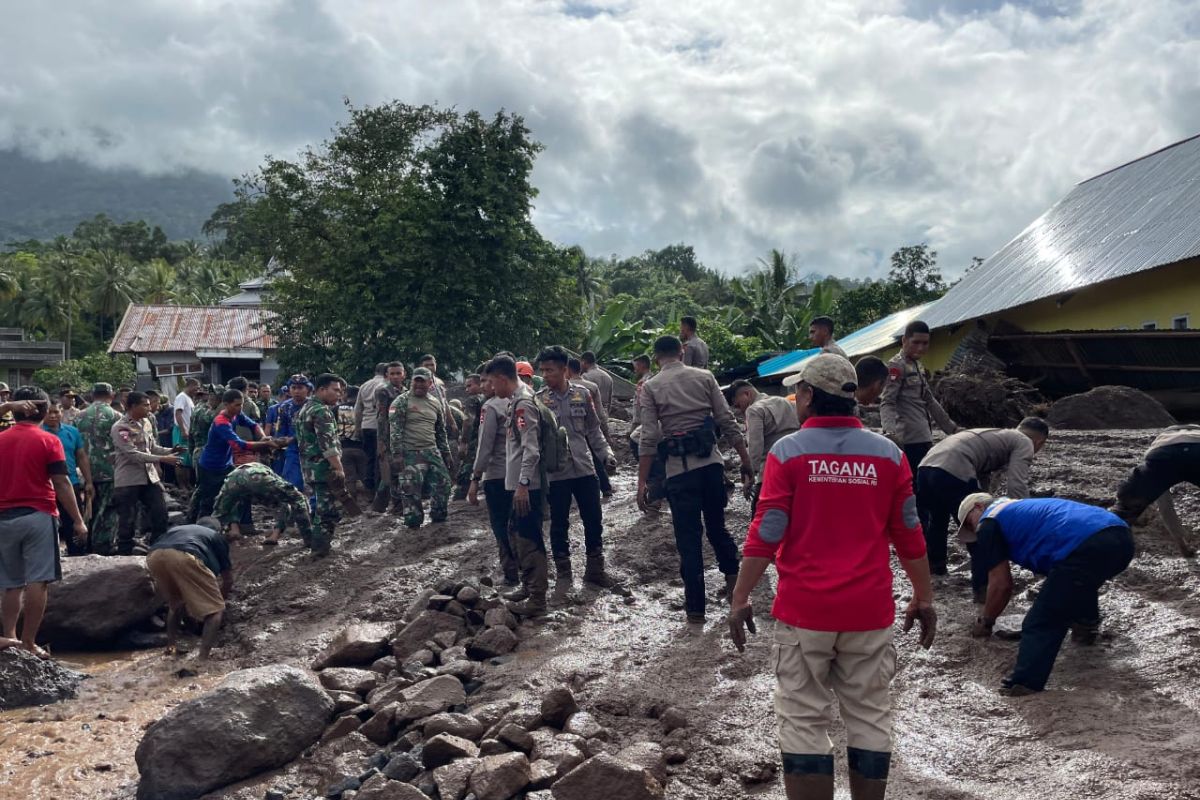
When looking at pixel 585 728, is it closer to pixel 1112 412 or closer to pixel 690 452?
pixel 690 452

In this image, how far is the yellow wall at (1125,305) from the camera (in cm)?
1442

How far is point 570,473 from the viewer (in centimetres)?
730

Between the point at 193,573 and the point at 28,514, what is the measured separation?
1247 millimetres

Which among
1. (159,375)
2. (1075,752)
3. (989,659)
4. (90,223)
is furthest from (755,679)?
(90,223)

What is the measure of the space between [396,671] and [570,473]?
1.96 metres

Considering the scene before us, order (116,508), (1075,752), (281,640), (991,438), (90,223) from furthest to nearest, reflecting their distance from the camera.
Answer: (90,223)
(116,508)
(281,640)
(991,438)
(1075,752)

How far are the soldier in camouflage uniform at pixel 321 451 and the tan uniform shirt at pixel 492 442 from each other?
208 centimetres

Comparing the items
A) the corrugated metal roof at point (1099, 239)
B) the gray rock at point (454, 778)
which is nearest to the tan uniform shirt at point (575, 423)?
the gray rock at point (454, 778)

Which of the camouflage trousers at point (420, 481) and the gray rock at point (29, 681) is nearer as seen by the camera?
the gray rock at point (29, 681)

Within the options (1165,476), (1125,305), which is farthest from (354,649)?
(1125,305)

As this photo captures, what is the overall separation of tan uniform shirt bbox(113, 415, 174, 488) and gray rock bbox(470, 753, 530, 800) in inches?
265

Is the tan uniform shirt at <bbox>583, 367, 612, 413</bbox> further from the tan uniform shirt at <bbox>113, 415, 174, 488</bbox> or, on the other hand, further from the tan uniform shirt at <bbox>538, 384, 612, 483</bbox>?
the tan uniform shirt at <bbox>113, 415, 174, 488</bbox>

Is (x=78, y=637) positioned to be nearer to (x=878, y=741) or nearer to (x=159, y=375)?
(x=878, y=741)

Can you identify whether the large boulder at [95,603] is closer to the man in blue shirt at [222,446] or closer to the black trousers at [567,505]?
the man in blue shirt at [222,446]
